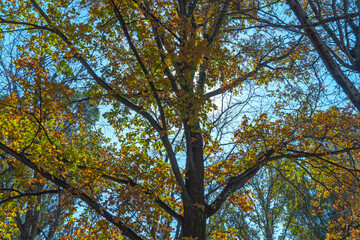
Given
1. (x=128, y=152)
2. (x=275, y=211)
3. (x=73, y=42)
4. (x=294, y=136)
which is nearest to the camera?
(x=73, y=42)

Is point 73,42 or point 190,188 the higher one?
point 73,42

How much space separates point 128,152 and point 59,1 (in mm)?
4361

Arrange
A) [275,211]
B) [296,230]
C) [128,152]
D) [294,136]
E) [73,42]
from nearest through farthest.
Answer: [73,42]
[294,136]
[128,152]
[275,211]
[296,230]

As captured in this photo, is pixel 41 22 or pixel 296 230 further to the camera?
pixel 296 230

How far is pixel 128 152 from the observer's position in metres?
7.97

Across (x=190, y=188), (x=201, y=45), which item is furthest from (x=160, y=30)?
(x=190, y=188)

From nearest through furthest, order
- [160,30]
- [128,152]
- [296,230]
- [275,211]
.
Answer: [160,30] < [128,152] < [275,211] < [296,230]

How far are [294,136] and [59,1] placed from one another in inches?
270

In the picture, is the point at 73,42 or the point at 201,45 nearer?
the point at 201,45

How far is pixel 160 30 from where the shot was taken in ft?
18.5

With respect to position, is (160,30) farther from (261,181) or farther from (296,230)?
(296,230)

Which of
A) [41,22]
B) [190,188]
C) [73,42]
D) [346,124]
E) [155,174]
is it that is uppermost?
[41,22]

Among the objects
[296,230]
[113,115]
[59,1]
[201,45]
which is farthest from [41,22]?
[296,230]

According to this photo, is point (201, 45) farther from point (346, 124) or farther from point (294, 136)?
point (346, 124)
